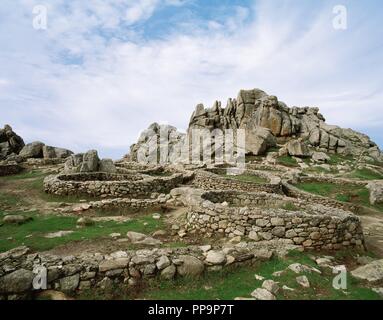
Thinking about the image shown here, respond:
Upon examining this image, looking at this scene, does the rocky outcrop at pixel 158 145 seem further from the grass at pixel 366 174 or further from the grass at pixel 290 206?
the grass at pixel 290 206

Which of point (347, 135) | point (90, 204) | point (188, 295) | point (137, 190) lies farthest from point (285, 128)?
point (188, 295)

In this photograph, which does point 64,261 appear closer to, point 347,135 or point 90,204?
point 90,204

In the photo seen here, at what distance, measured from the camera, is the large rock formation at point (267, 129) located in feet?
182

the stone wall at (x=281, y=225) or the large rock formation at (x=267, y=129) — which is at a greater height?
the large rock formation at (x=267, y=129)

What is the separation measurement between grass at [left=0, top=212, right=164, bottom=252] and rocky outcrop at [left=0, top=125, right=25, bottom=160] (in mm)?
43566

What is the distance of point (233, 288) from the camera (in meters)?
8.37

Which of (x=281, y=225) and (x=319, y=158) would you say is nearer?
(x=281, y=225)

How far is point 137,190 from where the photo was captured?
20.3 meters

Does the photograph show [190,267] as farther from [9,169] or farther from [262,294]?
[9,169]

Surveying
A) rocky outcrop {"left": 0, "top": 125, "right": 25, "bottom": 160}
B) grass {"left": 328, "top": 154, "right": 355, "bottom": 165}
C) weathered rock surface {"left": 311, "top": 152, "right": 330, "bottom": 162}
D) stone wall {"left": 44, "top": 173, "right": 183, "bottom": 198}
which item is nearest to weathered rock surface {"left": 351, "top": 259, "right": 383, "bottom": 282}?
stone wall {"left": 44, "top": 173, "right": 183, "bottom": 198}

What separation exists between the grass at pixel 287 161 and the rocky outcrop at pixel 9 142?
4678 cm

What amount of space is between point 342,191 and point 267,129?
32.0 meters

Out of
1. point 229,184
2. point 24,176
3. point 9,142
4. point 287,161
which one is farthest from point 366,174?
point 9,142

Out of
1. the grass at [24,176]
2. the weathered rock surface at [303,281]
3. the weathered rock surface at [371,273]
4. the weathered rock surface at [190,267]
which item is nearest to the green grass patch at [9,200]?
the grass at [24,176]
